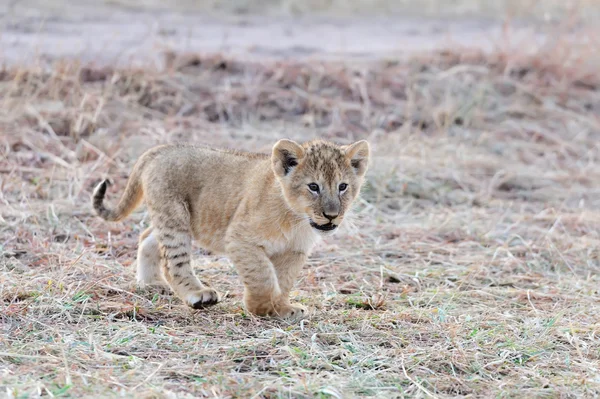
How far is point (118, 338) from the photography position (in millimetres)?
5926

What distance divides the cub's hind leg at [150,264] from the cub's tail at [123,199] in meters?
0.33

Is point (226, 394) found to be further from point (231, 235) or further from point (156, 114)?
point (156, 114)

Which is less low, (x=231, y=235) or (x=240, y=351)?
(x=231, y=235)

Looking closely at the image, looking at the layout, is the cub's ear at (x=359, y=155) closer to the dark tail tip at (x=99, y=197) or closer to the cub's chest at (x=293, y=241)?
the cub's chest at (x=293, y=241)

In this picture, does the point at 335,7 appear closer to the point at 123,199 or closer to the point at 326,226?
the point at 123,199

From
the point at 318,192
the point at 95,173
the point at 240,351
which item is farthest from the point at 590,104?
the point at 240,351

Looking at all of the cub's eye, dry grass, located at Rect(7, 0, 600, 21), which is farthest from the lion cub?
dry grass, located at Rect(7, 0, 600, 21)

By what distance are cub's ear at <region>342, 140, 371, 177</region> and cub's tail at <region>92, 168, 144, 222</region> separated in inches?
68.8

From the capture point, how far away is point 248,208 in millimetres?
6773

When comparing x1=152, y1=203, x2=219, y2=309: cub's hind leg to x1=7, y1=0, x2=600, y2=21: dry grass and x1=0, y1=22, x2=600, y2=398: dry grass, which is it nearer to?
x1=0, y1=22, x2=600, y2=398: dry grass

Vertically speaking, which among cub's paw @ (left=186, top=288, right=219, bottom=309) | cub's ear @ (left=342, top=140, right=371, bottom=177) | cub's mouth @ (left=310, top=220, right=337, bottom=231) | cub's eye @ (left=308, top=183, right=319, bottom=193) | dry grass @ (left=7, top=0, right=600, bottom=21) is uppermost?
dry grass @ (left=7, top=0, right=600, bottom=21)

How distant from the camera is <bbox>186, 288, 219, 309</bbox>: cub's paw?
21.8ft

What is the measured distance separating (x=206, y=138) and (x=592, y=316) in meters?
5.80

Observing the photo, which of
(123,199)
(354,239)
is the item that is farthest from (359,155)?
(354,239)
